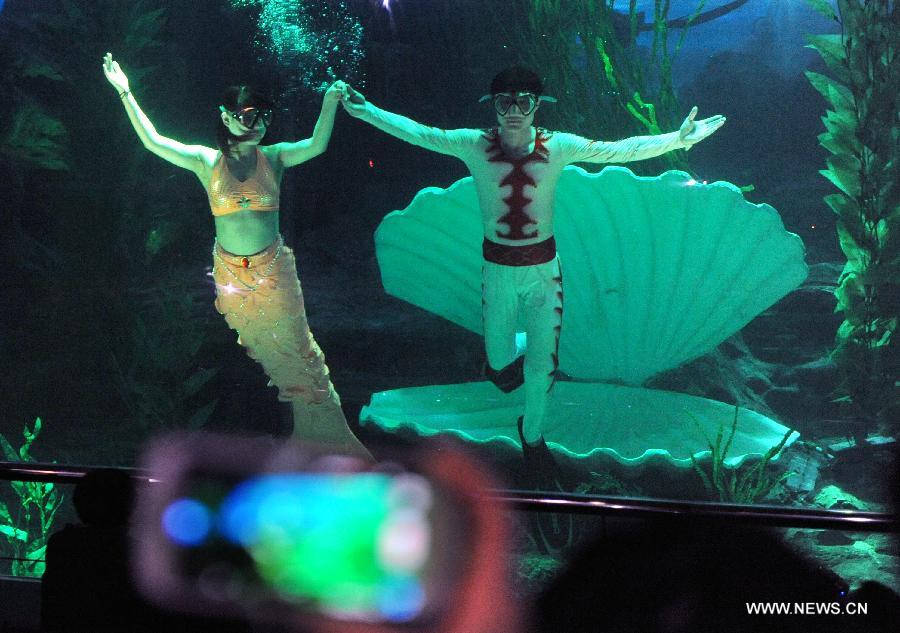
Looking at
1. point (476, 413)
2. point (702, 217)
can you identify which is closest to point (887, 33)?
point (702, 217)

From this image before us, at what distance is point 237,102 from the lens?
3.39 meters

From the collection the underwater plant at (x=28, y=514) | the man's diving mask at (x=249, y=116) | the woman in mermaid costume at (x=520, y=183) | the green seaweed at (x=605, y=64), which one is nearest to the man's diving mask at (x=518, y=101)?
the woman in mermaid costume at (x=520, y=183)

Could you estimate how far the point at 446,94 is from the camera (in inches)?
152

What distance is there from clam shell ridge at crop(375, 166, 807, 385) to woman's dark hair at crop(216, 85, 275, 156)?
800mm

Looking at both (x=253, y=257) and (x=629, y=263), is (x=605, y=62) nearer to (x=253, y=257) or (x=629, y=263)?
(x=629, y=263)

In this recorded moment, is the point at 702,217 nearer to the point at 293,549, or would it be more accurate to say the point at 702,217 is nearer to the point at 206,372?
the point at 293,549

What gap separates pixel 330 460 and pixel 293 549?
76cm

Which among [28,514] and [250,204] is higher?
[250,204]

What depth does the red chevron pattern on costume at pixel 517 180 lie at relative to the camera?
128 inches

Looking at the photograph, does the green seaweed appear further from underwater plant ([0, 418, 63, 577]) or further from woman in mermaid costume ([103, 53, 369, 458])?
underwater plant ([0, 418, 63, 577])

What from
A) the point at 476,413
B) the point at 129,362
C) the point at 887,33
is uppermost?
the point at 887,33

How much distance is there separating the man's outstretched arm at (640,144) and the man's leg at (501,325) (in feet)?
1.92

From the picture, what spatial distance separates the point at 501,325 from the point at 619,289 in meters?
0.71

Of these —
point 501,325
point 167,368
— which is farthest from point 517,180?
point 167,368
